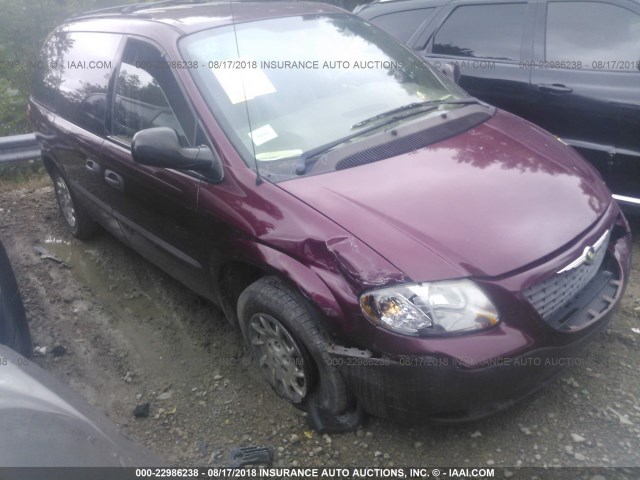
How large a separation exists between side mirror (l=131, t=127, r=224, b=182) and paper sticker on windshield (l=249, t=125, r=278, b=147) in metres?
0.21

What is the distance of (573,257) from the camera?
2365 millimetres

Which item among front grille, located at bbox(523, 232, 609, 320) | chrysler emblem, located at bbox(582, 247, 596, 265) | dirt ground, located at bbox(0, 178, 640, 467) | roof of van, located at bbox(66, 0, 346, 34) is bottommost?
dirt ground, located at bbox(0, 178, 640, 467)

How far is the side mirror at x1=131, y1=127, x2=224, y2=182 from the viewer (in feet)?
8.47

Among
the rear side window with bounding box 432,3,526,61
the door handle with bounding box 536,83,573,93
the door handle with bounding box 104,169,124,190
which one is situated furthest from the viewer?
the rear side window with bounding box 432,3,526,61

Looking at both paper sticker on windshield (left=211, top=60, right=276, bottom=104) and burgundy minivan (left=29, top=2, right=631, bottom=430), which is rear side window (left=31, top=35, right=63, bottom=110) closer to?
burgundy minivan (left=29, top=2, right=631, bottom=430)

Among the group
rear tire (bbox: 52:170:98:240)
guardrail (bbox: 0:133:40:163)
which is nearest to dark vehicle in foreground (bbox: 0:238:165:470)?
rear tire (bbox: 52:170:98:240)

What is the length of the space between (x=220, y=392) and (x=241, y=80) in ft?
5.29

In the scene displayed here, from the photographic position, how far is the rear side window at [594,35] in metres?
3.86

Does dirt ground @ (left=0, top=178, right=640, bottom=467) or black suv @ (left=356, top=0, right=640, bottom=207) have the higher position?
black suv @ (left=356, top=0, right=640, bottom=207)

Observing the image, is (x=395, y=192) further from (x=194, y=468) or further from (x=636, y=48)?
(x=636, y=48)

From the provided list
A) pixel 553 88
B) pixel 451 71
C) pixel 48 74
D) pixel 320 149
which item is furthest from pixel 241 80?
pixel 553 88

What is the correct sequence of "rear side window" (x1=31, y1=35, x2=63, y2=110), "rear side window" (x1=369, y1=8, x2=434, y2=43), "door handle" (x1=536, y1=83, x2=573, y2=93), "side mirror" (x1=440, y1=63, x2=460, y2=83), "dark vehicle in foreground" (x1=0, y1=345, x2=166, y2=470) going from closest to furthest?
1. "dark vehicle in foreground" (x1=0, y1=345, x2=166, y2=470)
2. "side mirror" (x1=440, y1=63, x2=460, y2=83)
3. "door handle" (x1=536, y1=83, x2=573, y2=93)
4. "rear side window" (x1=31, y1=35, x2=63, y2=110)
5. "rear side window" (x1=369, y1=8, x2=434, y2=43)

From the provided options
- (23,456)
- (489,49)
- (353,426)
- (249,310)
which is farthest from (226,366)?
(489,49)

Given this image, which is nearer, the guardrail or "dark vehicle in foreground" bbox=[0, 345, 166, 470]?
"dark vehicle in foreground" bbox=[0, 345, 166, 470]
